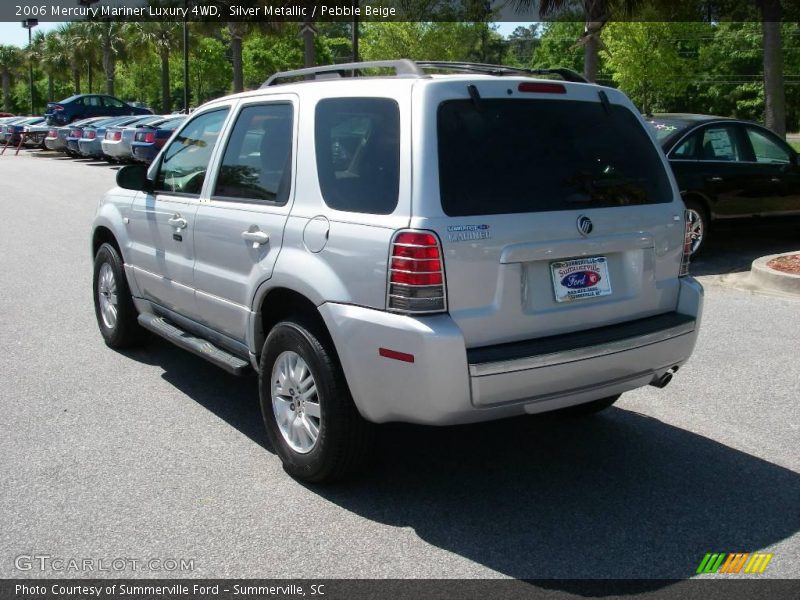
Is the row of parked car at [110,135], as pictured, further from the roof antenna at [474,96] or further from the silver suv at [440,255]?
the roof antenna at [474,96]

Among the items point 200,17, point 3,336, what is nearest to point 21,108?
point 200,17

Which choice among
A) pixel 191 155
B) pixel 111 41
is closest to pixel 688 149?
pixel 191 155

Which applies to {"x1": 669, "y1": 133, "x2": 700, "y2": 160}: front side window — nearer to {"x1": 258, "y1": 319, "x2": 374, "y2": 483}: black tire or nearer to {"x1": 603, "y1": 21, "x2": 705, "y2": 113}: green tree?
{"x1": 258, "y1": 319, "x2": 374, "y2": 483}: black tire

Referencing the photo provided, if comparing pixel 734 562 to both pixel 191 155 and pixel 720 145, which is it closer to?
pixel 191 155

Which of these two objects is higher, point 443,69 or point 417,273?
point 443,69

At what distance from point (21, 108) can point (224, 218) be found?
9557 cm

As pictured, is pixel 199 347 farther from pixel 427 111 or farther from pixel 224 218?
pixel 427 111

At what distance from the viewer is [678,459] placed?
474cm

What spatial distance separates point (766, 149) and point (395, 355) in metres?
8.92

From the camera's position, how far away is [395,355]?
380 centimetres

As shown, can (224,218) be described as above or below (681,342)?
above

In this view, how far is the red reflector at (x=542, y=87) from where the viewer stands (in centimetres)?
420

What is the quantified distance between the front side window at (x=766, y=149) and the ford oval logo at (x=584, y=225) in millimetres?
7807

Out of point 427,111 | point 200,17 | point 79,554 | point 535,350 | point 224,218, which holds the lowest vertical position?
point 79,554
